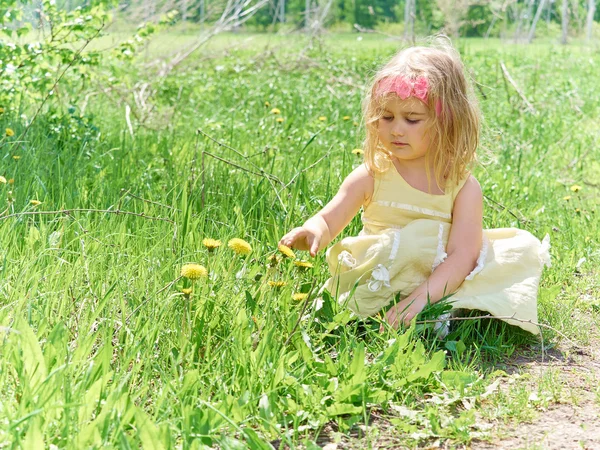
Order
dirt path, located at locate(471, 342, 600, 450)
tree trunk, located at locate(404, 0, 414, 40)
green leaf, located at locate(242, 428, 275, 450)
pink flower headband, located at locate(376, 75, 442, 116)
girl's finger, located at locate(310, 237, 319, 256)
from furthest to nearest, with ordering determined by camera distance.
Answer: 1. tree trunk, located at locate(404, 0, 414, 40)
2. pink flower headband, located at locate(376, 75, 442, 116)
3. girl's finger, located at locate(310, 237, 319, 256)
4. dirt path, located at locate(471, 342, 600, 450)
5. green leaf, located at locate(242, 428, 275, 450)

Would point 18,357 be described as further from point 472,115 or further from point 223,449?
point 472,115

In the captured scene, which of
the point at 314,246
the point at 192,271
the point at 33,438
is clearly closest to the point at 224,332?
the point at 192,271

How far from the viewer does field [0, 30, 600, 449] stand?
1.64 metres

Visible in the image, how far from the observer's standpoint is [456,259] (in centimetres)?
237

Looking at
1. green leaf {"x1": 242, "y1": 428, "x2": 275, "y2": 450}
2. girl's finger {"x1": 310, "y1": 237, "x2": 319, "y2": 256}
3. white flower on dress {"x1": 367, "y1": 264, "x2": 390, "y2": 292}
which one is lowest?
white flower on dress {"x1": 367, "y1": 264, "x2": 390, "y2": 292}

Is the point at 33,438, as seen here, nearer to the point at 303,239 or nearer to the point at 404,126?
the point at 303,239

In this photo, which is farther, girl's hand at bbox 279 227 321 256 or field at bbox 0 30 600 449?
girl's hand at bbox 279 227 321 256

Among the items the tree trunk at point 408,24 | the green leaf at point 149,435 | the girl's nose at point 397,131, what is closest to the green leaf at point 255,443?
the green leaf at point 149,435

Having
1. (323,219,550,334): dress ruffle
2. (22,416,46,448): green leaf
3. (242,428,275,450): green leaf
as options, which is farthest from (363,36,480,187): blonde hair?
(22,416,46,448): green leaf

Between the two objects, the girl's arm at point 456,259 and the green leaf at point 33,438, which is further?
the girl's arm at point 456,259

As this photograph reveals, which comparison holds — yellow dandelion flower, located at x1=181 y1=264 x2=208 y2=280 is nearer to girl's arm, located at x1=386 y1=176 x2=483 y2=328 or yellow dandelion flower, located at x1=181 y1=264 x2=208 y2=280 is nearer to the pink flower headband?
girl's arm, located at x1=386 y1=176 x2=483 y2=328

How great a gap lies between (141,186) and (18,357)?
158cm

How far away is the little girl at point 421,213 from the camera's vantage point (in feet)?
7.77

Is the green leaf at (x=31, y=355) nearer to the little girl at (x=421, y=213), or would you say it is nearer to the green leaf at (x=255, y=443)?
the green leaf at (x=255, y=443)
